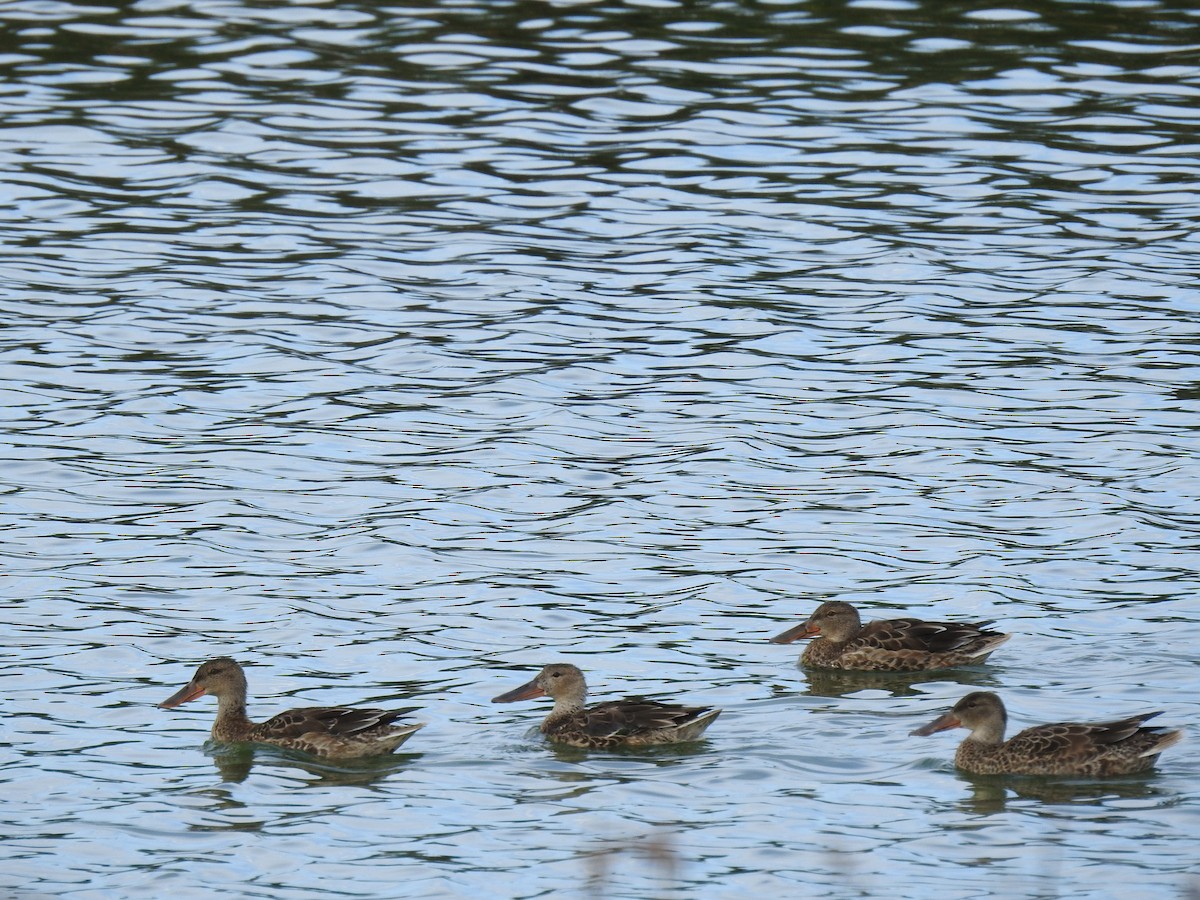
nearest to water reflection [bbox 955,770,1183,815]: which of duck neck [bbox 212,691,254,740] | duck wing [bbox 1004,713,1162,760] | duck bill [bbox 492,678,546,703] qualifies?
duck wing [bbox 1004,713,1162,760]

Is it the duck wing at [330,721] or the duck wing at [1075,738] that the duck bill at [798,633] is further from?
the duck wing at [330,721]

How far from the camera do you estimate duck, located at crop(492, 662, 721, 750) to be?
12.0 m

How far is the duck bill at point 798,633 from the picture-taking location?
542 inches

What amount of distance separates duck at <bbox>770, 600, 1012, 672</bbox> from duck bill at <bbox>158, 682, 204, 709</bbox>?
12.1 ft

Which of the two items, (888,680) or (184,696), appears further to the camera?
(888,680)

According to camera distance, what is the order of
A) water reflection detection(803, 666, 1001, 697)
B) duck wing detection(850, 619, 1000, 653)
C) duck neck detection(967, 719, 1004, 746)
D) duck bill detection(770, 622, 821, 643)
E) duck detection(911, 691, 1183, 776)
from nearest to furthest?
duck detection(911, 691, 1183, 776), duck neck detection(967, 719, 1004, 746), duck wing detection(850, 619, 1000, 653), water reflection detection(803, 666, 1001, 697), duck bill detection(770, 622, 821, 643)

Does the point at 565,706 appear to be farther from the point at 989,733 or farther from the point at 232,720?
the point at 989,733

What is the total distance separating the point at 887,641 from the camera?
13.6 meters

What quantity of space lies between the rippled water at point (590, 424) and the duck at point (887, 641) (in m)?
0.19

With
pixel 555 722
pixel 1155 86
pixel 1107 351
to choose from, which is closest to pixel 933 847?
pixel 555 722

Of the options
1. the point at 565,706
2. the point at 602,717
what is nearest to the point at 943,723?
the point at 602,717

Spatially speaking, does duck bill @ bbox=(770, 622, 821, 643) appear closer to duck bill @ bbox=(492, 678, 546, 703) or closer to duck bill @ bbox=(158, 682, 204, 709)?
duck bill @ bbox=(492, 678, 546, 703)

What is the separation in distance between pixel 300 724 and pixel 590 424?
6592mm

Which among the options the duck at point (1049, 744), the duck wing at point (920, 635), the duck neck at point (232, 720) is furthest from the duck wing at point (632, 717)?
the duck neck at point (232, 720)
